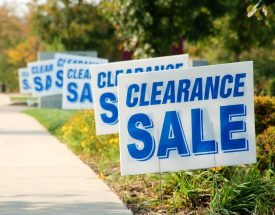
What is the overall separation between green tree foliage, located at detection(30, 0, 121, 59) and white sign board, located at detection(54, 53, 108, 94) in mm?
17918

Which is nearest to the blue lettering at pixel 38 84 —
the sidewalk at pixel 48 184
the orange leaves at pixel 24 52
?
the sidewalk at pixel 48 184

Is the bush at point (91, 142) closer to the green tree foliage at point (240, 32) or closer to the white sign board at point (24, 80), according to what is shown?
the white sign board at point (24, 80)

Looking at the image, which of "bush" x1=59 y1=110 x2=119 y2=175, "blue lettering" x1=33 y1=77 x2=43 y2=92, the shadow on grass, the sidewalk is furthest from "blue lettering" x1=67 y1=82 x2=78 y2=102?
the shadow on grass

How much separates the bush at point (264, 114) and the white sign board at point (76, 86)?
537cm

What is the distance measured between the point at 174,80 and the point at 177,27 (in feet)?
67.0

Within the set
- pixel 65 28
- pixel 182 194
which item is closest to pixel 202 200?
pixel 182 194

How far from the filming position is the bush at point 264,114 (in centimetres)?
1356

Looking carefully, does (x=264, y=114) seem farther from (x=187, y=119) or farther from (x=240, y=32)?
(x=240, y=32)

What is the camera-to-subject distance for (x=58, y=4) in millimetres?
41312

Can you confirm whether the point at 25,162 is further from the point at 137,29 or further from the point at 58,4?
the point at 58,4

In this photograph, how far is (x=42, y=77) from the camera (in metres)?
23.9

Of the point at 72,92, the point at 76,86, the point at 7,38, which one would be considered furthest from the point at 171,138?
the point at 7,38

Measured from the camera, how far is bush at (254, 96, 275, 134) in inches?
534

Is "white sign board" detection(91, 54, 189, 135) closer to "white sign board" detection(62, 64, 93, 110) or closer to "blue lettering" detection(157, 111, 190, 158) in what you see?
"blue lettering" detection(157, 111, 190, 158)
